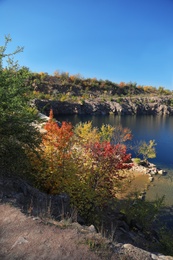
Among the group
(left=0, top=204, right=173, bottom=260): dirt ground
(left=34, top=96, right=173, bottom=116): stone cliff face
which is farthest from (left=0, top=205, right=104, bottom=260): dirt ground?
(left=34, top=96, right=173, bottom=116): stone cliff face

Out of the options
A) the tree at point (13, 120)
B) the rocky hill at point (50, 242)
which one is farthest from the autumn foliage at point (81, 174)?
the rocky hill at point (50, 242)

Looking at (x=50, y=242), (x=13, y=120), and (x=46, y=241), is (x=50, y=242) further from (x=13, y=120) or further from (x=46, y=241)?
(x=13, y=120)

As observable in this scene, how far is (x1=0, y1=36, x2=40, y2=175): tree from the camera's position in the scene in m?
15.1

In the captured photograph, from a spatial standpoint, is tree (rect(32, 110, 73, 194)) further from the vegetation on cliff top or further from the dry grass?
the dry grass

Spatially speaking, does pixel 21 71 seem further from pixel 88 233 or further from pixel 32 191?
pixel 88 233

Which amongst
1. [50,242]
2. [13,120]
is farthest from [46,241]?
[13,120]

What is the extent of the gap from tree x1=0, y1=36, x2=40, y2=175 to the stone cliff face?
298 feet

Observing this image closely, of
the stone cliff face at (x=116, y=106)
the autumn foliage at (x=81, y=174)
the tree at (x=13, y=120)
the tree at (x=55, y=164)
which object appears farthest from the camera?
the stone cliff face at (x=116, y=106)

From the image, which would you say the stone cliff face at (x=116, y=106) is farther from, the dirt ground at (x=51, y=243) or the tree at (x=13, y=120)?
the dirt ground at (x=51, y=243)

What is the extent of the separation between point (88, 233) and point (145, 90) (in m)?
201

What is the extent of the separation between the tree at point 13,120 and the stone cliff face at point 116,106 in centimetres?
9083

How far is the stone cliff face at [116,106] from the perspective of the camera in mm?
118125

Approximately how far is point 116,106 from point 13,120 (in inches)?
4934

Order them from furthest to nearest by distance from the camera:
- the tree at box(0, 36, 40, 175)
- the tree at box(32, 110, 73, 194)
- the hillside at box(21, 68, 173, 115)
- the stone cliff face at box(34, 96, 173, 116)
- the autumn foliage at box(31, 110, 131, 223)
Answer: the hillside at box(21, 68, 173, 115), the stone cliff face at box(34, 96, 173, 116), the tree at box(32, 110, 73, 194), the autumn foliage at box(31, 110, 131, 223), the tree at box(0, 36, 40, 175)
